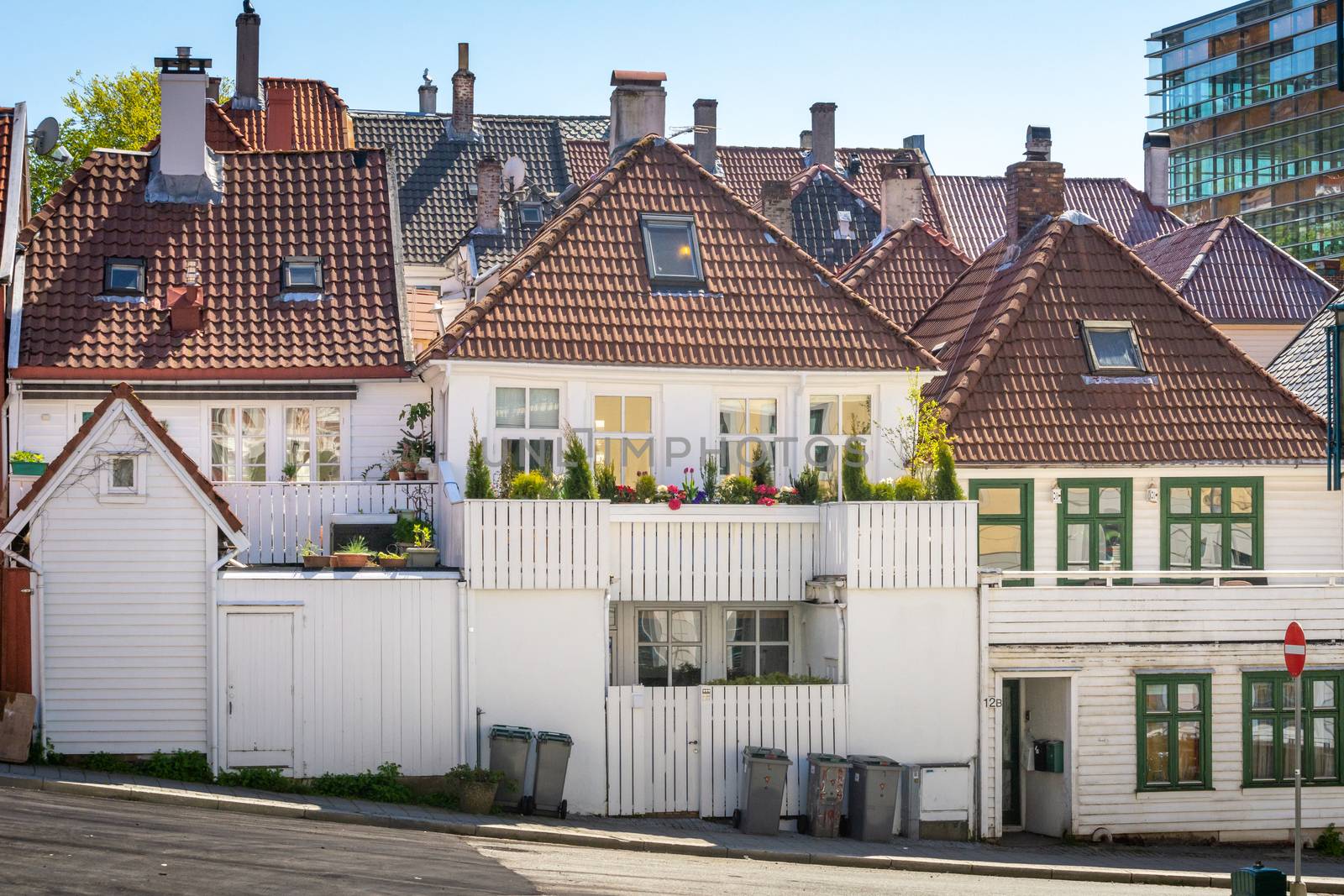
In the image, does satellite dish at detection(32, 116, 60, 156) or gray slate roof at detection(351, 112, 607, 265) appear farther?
gray slate roof at detection(351, 112, 607, 265)

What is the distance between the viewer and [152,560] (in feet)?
71.7

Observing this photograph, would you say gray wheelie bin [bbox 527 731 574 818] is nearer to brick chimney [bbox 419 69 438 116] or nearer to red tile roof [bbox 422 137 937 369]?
red tile roof [bbox 422 137 937 369]

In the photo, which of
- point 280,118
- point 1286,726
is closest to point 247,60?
point 280,118

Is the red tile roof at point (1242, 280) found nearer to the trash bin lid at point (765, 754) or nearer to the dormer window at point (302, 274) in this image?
the dormer window at point (302, 274)

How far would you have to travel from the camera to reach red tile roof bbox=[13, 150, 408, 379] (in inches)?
1048

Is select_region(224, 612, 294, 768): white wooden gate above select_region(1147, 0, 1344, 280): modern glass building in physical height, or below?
below

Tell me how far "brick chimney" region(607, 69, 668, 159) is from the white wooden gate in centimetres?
1126

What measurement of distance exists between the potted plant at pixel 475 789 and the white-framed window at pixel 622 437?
5759 millimetres

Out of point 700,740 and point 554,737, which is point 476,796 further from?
point 700,740

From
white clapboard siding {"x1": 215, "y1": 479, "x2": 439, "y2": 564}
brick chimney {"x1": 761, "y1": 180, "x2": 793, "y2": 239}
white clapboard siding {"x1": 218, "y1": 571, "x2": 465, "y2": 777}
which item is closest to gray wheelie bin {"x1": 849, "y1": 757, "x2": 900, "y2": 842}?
white clapboard siding {"x1": 218, "y1": 571, "x2": 465, "y2": 777}

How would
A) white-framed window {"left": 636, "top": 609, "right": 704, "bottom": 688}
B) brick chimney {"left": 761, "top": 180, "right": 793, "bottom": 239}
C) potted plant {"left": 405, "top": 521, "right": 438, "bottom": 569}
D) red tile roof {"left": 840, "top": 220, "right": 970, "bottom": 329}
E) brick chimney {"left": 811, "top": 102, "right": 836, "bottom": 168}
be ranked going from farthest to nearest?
brick chimney {"left": 811, "top": 102, "right": 836, "bottom": 168} < brick chimney {"left": 761, "top": 180, "right": 793, "bottom": 239} < red tile roof {"left": 840, "top": 220, "right": 970, "bottom": 329} < white-framed window {"left": 636, "top": 609, "right": 704, "bottom": 688} < potted plant {"left": 405, "top": 521, "right": 438, "bottom": 569}

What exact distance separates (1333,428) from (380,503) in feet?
47.8

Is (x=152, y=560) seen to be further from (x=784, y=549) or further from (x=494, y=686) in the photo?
(x=784, y=549)

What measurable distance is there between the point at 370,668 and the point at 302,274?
8.44 meters
